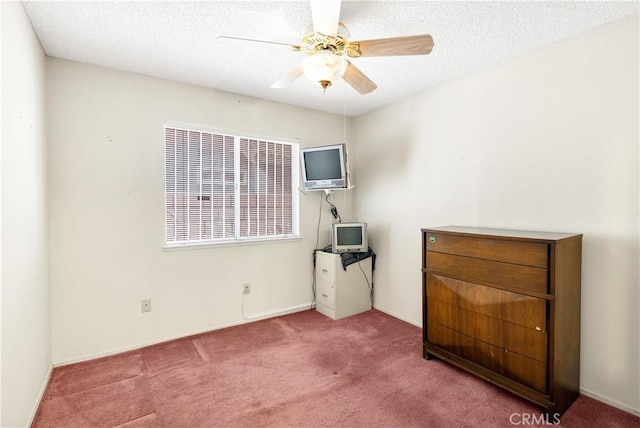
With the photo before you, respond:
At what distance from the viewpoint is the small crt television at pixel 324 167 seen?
3357mm

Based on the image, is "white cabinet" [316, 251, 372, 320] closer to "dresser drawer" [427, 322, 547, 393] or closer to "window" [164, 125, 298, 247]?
"window" [164, 125, 298, 247]

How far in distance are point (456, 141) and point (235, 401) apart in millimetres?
2738

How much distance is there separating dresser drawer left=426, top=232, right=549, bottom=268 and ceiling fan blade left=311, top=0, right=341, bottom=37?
164 centimetres

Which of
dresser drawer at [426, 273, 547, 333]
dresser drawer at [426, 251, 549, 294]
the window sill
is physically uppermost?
the window sill

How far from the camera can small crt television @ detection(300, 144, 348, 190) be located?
3.36 metres

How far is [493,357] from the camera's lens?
7.18 feet

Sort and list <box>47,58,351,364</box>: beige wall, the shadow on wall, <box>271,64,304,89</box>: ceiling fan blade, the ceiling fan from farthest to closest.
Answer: the shadow on wall → <box>47,58,351,364</box>: beige wall → <box>271,64,304,89</box>: ceiling fan blade → the ceiling fan

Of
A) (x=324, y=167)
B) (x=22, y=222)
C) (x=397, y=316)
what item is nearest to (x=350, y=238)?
(x=324, y=167)

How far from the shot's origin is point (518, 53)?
2416 millimetres

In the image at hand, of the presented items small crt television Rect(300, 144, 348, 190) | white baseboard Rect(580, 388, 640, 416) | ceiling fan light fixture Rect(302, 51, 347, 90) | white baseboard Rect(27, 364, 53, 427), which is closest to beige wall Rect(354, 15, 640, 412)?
white baseboard Rect(580, 388, 640, 416)

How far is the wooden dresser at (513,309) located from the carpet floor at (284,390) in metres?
0.17

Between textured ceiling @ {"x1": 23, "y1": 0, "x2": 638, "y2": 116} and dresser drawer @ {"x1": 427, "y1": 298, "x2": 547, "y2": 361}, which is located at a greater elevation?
textured ceiling @ {"x1": 23, "y1": 0, "x2": 638, "y2": 116}

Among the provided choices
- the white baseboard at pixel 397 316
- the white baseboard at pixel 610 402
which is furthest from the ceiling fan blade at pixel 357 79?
the white baseboard at pixel 610 402
